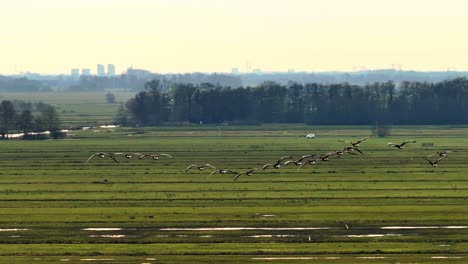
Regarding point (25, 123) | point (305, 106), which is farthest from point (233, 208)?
point (305, 106)

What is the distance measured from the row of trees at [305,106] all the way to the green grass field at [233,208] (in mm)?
47238

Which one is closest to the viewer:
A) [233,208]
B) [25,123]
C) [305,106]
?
[233,208]

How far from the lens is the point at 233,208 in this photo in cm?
6072

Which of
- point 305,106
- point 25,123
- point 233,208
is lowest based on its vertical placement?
point 305,106

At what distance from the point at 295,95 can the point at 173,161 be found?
233 ft

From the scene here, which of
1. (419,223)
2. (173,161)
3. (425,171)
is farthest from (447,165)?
(419,223)

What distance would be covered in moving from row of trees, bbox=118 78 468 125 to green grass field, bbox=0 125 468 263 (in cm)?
4724

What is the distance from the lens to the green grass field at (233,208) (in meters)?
47.6

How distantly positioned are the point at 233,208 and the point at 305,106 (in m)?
98.3

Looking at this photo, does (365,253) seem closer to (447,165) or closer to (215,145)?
(447,165)

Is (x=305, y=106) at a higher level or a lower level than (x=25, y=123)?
lower

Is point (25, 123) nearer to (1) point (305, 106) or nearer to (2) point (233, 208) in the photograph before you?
(1) point (305, 106)

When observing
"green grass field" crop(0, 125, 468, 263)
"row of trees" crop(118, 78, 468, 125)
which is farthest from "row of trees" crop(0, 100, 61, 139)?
"green grass field" crop(0, 125, 468, 263)

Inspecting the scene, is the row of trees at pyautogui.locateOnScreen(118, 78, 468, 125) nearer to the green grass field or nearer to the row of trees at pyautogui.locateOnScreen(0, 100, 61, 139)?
the row of trees at pyautogui.locateOnScreen(0, 100, 61, 139)
